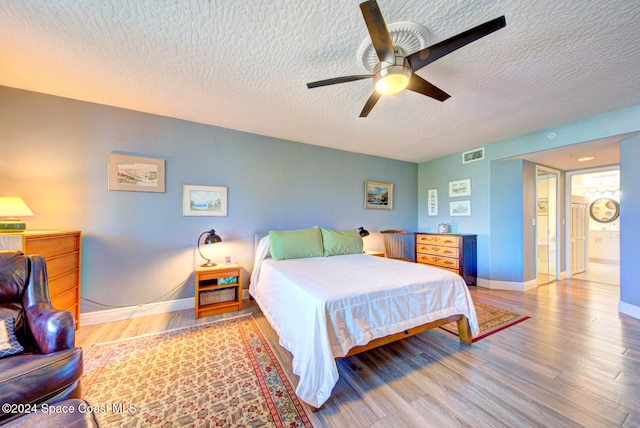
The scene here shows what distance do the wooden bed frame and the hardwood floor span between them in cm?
9

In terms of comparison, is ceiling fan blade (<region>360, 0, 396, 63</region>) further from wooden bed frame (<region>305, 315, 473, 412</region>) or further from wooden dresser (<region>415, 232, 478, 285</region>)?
wooden dresser (<region>415, 232, 478, 285</region>)

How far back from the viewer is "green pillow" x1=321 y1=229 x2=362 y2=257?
3393mm

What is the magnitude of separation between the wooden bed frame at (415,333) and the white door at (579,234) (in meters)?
4.92

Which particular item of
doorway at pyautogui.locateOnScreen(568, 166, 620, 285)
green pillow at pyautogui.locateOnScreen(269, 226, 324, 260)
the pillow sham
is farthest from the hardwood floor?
doorway at pyautogui.locateOnScreen(568, 166, 620, 285)

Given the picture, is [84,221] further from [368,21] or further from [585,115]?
[585,115]

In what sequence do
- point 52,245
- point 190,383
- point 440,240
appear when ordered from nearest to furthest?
point 190,383, point 52,245, point 440,240

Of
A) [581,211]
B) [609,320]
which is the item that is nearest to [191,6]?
[609,320]

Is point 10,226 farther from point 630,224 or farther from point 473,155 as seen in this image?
point 630,224

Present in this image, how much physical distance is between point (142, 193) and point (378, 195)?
398 centimetres

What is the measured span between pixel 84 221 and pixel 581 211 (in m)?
9.22

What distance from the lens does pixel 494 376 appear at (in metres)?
1.74

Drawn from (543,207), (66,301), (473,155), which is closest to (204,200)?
(66,301)

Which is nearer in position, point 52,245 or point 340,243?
point 52,245

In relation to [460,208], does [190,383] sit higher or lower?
lower
